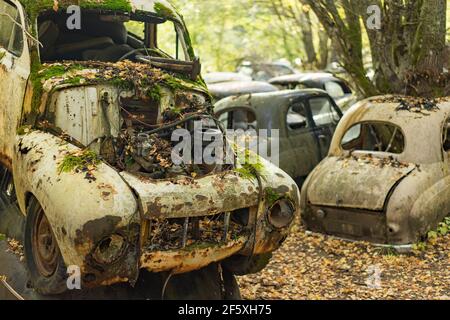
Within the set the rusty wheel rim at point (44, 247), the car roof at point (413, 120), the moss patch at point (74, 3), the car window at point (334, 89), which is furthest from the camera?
the car window at point (334, 89)

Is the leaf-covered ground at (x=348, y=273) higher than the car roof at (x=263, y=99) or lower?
lower

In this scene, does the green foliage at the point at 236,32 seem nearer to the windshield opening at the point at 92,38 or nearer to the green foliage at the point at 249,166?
the windshield opening at the point at 92,38

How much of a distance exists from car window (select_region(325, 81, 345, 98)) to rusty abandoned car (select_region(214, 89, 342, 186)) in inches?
160

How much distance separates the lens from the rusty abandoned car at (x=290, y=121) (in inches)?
374

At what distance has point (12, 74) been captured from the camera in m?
6.10

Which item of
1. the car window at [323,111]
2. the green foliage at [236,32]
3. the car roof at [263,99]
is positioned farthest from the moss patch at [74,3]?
the green foliage at [236,32]

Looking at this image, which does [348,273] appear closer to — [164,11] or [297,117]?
[164,11]

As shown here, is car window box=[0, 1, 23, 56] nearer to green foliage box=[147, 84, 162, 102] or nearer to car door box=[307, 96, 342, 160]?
green foliage box=[147, 84, 162, 102]

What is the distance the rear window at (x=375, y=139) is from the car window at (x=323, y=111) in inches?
28.8

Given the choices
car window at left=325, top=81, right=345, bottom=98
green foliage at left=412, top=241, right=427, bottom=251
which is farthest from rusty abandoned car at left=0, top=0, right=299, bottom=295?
car window at left=325, top=81, right=345, bottom=98

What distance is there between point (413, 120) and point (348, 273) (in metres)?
2.24

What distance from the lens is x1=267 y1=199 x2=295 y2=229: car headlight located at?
17.8ft

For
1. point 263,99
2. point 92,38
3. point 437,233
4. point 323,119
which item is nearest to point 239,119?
point 263,99

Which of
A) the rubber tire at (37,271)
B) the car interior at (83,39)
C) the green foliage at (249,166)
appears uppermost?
the car interior at (83,39)
